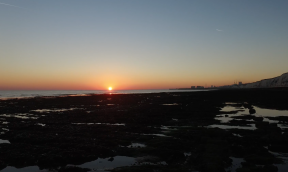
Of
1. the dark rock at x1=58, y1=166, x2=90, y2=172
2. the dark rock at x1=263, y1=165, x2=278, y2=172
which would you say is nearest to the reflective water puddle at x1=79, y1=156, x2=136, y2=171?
the dark rock at x1=58, y1=166, x2=90, y2=172

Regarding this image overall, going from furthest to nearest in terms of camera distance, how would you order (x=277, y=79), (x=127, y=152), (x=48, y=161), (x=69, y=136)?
1. (x=277, y=79)
2. (x=69, y=136)
3. (x=127, y=152)
4. (x=48, y=161)

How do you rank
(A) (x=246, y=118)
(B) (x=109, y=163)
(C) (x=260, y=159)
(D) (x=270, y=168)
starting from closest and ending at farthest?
(D) (x=270, y=168) → (C) (x=260, y=159) → (B) (x=109, y=163) → (A) (x=246, y=118)

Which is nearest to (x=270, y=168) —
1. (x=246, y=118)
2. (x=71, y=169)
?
(x=71, y=169)

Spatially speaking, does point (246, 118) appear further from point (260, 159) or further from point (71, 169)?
point (71, 169)

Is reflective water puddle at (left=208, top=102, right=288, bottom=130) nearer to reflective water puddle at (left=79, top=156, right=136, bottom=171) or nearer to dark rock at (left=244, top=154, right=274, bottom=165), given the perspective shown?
dark rock at (left=244, top=154, right=274, bottom=165)

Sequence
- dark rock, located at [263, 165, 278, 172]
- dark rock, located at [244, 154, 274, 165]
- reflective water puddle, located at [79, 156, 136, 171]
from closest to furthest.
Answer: dark rock, located at [263, 165, 278, 172] < dark rock, located at [244, 154, 274, 165] < reflective water puddle, located at [79, 156, 136, 171]

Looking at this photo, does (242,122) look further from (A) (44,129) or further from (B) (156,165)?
(A) (44,129)

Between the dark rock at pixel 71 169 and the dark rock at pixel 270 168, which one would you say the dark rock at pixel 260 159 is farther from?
the dark rock at pixel 71 169

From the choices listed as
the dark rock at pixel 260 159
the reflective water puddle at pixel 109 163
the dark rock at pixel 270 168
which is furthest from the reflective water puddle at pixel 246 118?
the reflective water puddle at pixel 109 163

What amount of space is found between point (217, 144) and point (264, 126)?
386 inches

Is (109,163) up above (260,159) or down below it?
below

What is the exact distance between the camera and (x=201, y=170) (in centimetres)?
1015

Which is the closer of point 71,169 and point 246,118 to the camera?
point 71,169

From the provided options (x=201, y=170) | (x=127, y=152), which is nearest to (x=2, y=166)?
(x=127, y=152)
